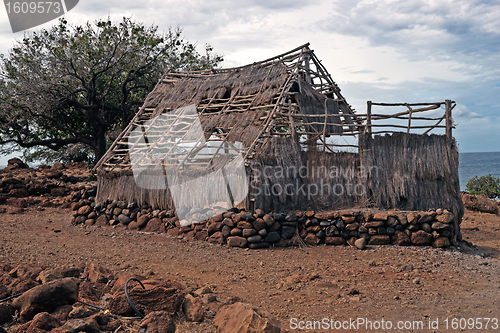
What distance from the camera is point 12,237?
882 centimetres

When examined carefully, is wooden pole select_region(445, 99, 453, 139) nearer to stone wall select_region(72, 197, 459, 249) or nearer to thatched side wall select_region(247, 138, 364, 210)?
stone wall select_region(72, 197, 459, 249)

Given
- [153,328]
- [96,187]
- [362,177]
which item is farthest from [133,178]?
[153,328]

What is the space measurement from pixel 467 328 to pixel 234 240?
471 centimetres

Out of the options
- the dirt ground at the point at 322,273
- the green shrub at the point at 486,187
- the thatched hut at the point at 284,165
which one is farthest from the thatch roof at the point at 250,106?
the green shrub at the point at 486,187

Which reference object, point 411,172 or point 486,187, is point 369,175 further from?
point 486,187

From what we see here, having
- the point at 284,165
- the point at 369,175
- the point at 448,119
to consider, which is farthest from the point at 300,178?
the point at 448,119

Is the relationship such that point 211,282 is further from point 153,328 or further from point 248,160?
point 248,160

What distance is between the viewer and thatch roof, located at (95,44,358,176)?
922 cm

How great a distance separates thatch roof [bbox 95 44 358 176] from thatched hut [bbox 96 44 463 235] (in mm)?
38

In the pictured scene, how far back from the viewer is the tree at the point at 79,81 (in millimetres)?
16359

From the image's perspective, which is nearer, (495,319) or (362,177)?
(495,319)

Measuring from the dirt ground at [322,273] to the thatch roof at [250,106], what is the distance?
2.31 metres

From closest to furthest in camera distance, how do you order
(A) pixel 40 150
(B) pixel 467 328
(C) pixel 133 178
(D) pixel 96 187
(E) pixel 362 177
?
(B) pixel 467 328 < (E) pixel 362 177 < (C) pixel 133 178 < (D) pixel 96 187 < (A) pixel 40 150

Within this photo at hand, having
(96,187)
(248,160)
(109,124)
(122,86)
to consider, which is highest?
(122,86)
